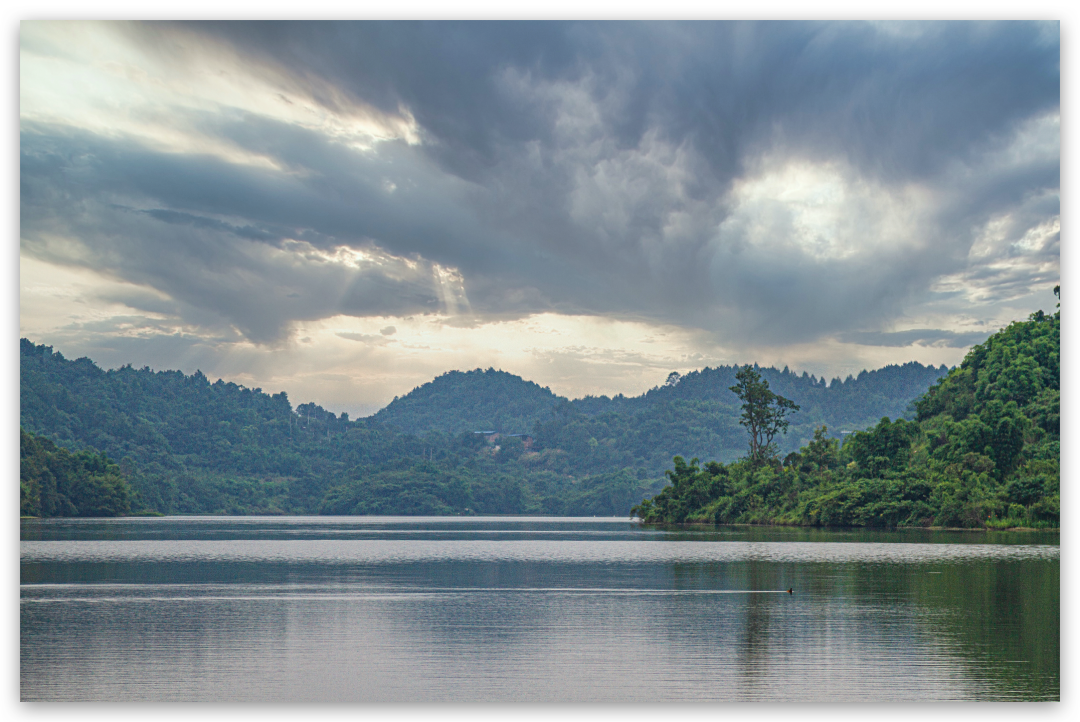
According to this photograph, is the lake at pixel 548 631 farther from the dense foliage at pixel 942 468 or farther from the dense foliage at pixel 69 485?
the dense foliage at pixel 69 485

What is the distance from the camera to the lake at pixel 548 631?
1409cm

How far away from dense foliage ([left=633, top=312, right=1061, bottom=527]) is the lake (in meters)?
25.3

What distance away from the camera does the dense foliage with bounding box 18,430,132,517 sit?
3477 inches

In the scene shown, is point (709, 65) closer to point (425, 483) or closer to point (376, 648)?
point (376, 648)

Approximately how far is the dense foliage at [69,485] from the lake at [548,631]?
5959cm

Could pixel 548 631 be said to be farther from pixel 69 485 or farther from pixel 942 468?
pixel 69 485

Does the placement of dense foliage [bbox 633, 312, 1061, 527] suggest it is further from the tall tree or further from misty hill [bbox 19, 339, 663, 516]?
misty hill [bbox 19, 339, 663, 516]

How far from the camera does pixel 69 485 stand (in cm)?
10025

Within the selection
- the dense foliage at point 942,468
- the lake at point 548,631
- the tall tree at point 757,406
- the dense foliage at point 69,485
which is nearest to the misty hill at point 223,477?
the dense foliage at point 69,485

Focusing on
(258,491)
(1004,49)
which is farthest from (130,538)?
(258,491)

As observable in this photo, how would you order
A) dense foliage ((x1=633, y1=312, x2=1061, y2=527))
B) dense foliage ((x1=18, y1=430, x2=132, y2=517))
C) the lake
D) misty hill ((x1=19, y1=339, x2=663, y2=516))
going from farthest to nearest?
misty hill ((x1=19, y1=339, x2=663, y2=516)) → dense foliage ((x1=18, y1=430, x2=132, y2=517)) → dense foliage ((x1=633, y1=312, x2=1061, y2=527)) → the lake

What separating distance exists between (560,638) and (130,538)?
157 ft

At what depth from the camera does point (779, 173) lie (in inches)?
1003

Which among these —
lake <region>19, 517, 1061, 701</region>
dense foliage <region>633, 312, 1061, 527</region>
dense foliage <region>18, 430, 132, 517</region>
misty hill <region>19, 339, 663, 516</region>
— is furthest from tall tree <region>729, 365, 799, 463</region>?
misty hill <region>19, 339, 663, 516</region>
